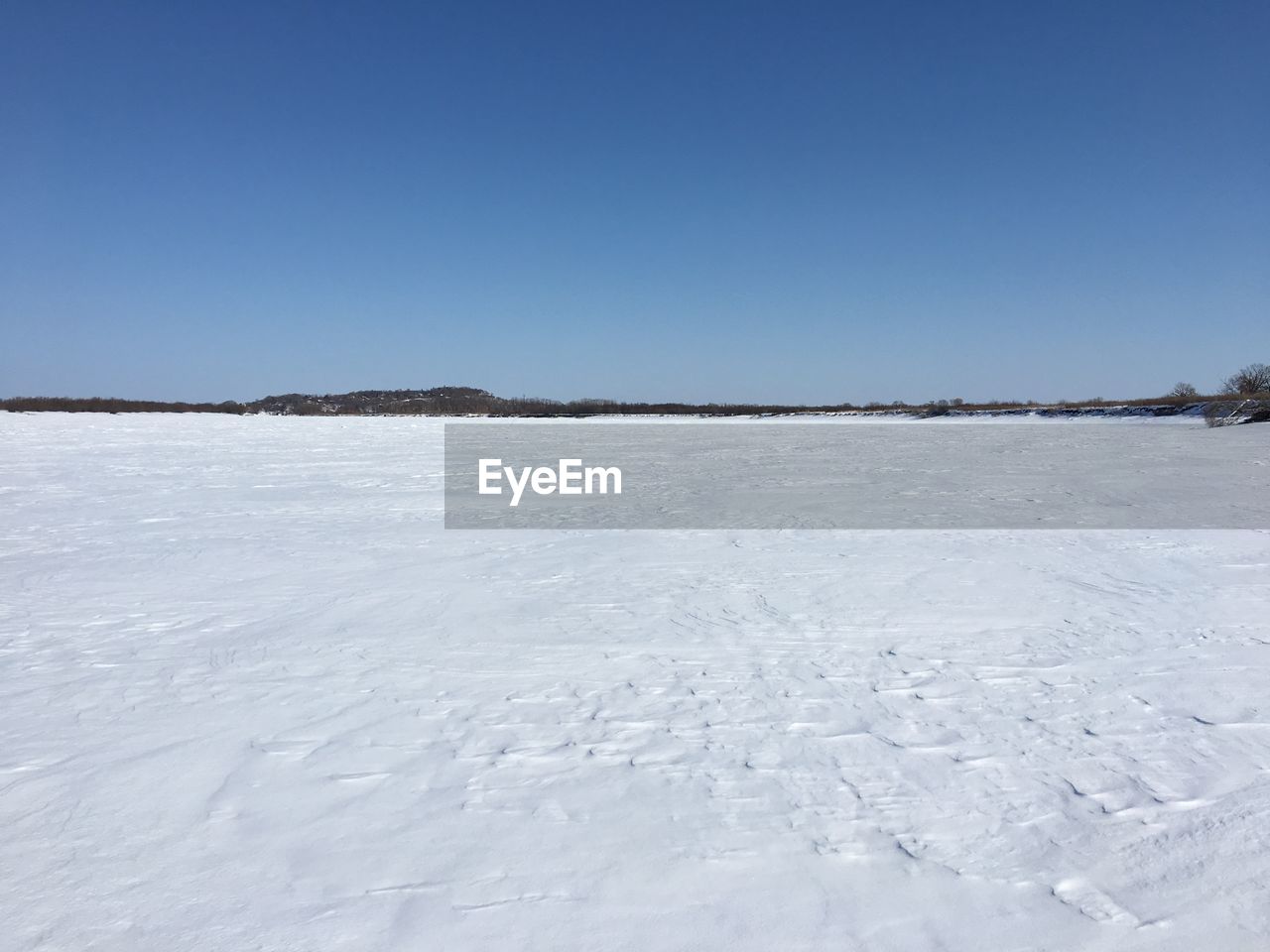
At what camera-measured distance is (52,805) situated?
2387 mm

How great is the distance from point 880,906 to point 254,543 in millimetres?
5768

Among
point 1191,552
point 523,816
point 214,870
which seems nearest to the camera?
point 214,870

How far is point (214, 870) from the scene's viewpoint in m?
2.06

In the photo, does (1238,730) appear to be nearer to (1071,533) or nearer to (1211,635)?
(1211,635)

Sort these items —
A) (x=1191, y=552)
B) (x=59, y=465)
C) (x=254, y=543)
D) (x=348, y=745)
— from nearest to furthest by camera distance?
(x=348, y=745)
(x=1191, y=552)
(x=254, y=543)
(x=59, y=465)

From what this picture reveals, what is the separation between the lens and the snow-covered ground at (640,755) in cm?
191

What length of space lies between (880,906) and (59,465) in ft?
45.0

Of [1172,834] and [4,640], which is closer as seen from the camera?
[1172,834]

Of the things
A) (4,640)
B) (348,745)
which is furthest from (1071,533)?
(4,640)

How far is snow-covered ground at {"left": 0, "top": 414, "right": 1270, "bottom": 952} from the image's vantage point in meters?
1.91

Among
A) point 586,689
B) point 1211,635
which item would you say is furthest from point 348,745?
point 1211,635

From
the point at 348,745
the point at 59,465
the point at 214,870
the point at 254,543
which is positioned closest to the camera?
the point at 214,870

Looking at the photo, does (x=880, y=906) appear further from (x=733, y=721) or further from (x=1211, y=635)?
(x=1211, y=635)

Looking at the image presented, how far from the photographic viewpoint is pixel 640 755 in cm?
270
